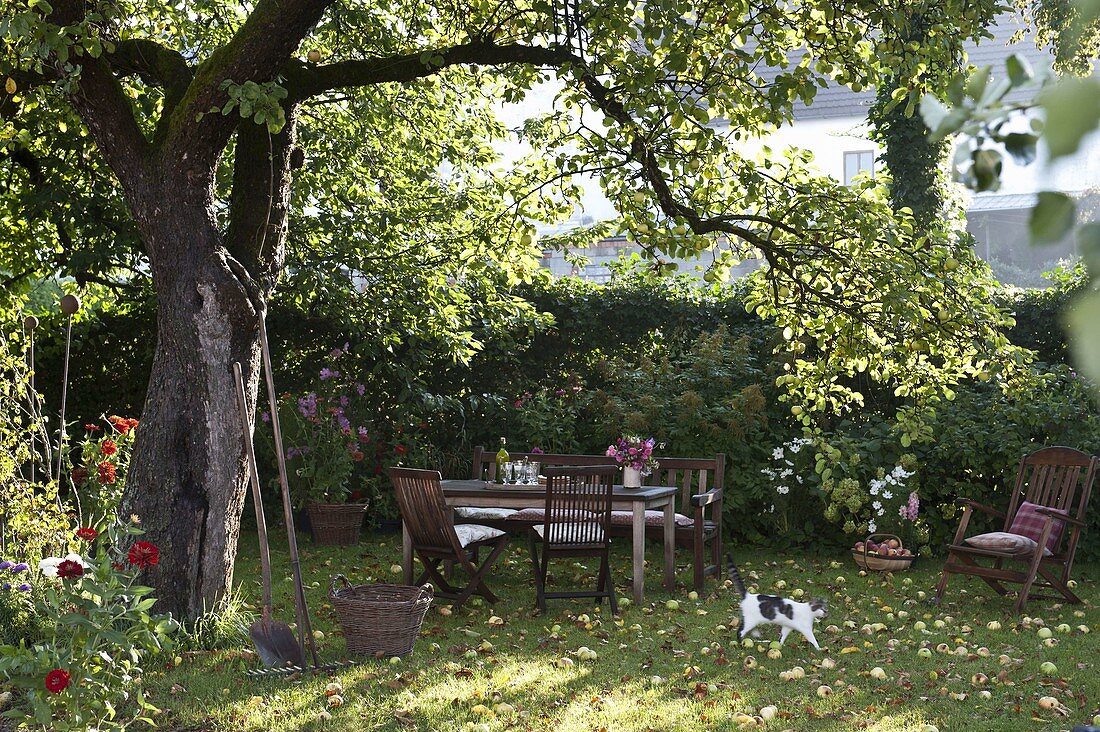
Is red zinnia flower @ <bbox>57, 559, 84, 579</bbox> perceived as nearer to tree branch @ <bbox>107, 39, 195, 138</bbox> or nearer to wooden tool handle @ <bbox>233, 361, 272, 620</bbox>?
wooden tool handle @ <bbox>233, 361, 272, 620</bbox>

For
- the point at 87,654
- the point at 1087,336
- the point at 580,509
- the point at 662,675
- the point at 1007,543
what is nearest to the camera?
the point at 1087,336

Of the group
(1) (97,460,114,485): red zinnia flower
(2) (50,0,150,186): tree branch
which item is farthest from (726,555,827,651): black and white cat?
(2) (50,0,150,186): tree branch

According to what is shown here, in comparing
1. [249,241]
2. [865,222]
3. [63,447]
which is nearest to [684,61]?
[865,222]

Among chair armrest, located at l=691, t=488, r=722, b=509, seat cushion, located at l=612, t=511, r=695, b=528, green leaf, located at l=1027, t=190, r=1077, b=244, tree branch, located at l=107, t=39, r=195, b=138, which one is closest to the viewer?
green leaf, located at l=1027, t=190, r=1077, b=244

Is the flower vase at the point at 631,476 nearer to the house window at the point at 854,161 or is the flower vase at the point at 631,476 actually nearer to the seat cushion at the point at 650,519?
the seat cushion at the point at 650,519

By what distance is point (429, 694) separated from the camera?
14.1ft

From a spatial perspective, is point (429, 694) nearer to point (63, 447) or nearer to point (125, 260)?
point (63, 447)

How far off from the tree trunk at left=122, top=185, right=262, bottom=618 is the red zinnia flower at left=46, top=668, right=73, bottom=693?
6.31ft

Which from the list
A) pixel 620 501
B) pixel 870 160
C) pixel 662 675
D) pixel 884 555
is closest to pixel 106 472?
pixel 620 501

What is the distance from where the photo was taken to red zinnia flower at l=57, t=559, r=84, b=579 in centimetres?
350

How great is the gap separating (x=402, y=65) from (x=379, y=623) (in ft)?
10.4

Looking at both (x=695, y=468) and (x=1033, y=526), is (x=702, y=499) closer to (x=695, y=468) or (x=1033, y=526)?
(x=695, y=468)

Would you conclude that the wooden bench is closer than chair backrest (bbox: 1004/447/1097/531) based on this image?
No

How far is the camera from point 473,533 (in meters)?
6.39
